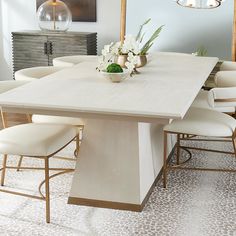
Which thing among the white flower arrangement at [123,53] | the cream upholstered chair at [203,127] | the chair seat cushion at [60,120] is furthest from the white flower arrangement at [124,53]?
the cream upholstered chair at [203,127]

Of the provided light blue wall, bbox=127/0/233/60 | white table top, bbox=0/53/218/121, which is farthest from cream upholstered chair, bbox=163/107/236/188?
light blue wall, bbox=127/0/233/60

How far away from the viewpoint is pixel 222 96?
369 centimetres

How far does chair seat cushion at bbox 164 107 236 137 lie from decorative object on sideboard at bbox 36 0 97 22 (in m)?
3.18

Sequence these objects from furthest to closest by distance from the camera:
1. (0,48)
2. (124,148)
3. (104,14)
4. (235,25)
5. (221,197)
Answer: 1. (0,48)
2. (104,14)
3. (235,25)
4. (221,197)
5. (124,148)

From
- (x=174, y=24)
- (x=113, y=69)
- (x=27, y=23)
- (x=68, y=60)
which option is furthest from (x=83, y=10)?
(x=113, y=69)

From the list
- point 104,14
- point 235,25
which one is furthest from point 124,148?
point 104,14

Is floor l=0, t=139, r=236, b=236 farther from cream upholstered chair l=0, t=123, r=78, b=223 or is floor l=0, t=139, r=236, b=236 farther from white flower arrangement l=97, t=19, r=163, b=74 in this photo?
white flower arrangement l=97, t=19, r=163, b=74

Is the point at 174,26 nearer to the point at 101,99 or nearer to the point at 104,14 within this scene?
the point at 104,14

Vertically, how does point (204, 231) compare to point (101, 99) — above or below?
below

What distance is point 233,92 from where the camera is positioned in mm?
3711

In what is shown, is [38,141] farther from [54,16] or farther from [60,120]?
[54,16]

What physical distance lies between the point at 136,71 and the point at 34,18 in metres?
3.23

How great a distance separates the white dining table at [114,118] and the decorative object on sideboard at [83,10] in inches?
114

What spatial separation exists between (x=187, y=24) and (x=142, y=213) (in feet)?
11.0
